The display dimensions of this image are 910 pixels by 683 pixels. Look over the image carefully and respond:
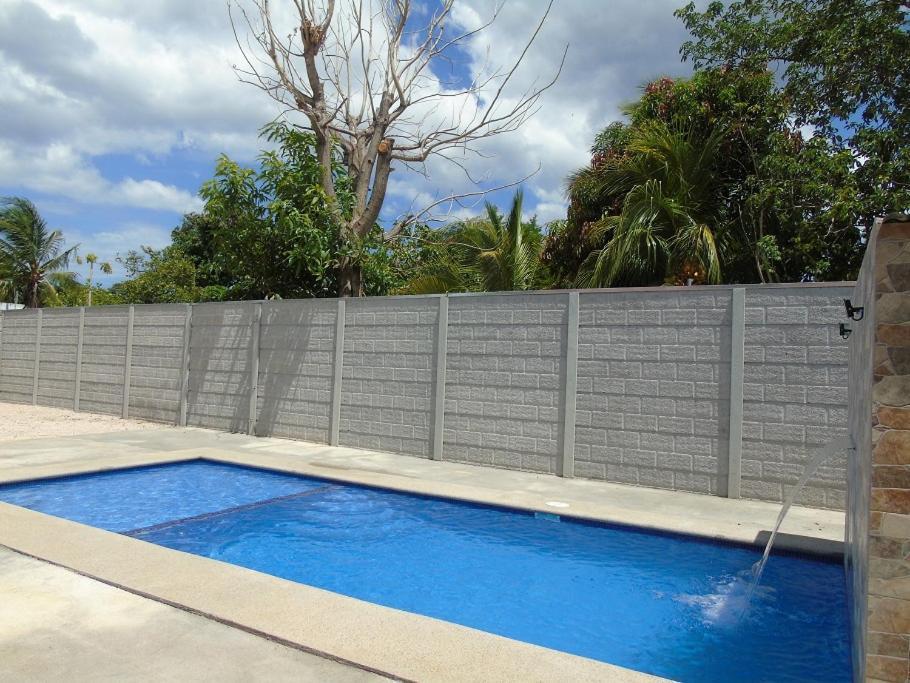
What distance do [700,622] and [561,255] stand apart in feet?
38.0

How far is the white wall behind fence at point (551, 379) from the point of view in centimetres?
800

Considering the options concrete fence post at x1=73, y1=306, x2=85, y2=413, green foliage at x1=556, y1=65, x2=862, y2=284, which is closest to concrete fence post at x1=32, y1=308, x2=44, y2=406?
concrete fence post at x1=73, y1=306, x2=85, y2=413

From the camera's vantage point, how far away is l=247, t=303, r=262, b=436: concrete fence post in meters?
13.2

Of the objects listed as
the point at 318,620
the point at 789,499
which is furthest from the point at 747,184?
the point at 318,620

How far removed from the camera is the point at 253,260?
14.8 m

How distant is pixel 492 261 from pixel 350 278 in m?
4.37

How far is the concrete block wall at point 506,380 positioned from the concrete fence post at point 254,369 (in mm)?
4367

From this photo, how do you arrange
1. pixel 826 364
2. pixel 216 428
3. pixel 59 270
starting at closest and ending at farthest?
pixel 826 364 < pixel 216 428 < pixel 59 270

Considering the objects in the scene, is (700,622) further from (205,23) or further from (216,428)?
(205,23)

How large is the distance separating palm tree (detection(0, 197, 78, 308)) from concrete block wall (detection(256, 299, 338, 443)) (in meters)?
25.4

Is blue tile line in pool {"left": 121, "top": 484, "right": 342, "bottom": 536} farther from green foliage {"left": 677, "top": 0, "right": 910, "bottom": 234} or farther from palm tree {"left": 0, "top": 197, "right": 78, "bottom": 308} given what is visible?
palm tree {"left": 0, "top": 197, "right": 78, "bottom": 308}

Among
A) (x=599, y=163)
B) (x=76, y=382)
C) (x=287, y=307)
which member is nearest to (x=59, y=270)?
(x=76, y=382)

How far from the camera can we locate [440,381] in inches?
421

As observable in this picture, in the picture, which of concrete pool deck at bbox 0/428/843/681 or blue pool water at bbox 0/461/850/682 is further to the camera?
blue pool water at bbox 0/461/850/682
